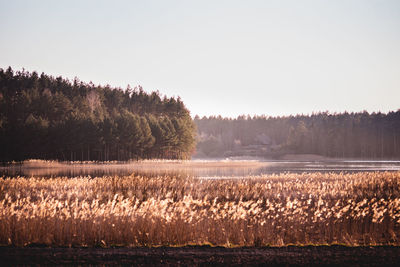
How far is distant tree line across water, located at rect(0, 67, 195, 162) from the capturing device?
7812 cm

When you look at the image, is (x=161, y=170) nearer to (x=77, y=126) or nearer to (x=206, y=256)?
(x=77, y=126)

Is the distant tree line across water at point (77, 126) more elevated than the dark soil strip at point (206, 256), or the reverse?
the distant tree line across water at point (77, 126)

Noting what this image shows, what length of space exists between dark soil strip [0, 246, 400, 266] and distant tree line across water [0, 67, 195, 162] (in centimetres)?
7018

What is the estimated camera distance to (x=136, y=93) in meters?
125

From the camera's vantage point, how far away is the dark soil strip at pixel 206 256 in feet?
34.7

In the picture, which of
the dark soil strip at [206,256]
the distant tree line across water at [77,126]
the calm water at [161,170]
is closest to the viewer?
the dark soil strip at [206,256]

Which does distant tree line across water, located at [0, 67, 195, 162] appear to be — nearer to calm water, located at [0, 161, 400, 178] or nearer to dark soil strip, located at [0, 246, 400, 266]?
calm water, located at [0, 161, 400, 178]

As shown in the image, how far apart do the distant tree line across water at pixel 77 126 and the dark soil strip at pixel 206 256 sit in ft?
230

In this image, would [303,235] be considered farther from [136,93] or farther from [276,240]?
[136,93]

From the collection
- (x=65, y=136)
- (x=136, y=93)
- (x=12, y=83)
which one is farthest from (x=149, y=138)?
(x=12, y=83)

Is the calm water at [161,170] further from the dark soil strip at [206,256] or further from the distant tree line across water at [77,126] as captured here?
the dark soil strip at [206,256]

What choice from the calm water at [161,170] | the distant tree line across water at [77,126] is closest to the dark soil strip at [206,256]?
the calm water at [161,170]

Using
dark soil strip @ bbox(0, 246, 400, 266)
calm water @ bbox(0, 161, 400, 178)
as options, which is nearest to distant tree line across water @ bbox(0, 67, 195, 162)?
calm water @ bbox(0, 161, 400, 178)

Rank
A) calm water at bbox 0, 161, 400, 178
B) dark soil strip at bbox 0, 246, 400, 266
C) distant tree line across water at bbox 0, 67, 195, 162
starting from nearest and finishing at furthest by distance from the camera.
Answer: dark soil strip at bbox 0, 246, 400, 266 → calm water at bbox 0, 161, 400, 178 → distant tree line across water at bbox 0, 67, 195, 162
